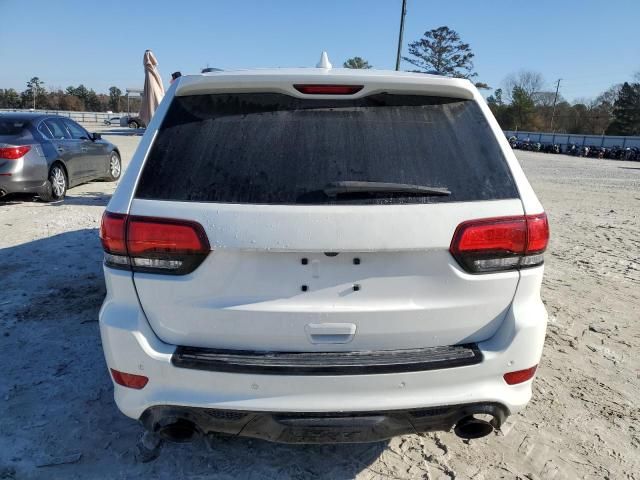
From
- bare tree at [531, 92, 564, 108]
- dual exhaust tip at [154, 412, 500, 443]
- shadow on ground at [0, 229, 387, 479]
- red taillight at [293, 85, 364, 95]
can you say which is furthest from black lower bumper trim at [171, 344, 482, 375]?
bare tree at [531, 92, 564, 108]

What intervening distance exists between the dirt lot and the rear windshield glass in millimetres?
1429

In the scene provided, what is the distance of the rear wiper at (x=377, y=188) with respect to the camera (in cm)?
185

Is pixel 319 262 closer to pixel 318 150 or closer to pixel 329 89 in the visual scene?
pixel 318 150

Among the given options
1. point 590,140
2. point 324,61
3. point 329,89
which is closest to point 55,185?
point 324,61

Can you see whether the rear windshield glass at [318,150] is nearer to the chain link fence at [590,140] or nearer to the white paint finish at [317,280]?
the white paint finish at [317,280]

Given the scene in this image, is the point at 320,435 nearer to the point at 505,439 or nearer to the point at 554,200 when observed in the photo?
the point at 505,439

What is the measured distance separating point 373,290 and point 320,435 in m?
0.65

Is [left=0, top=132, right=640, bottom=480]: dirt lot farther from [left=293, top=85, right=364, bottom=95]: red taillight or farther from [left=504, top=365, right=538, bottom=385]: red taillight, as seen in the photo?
[left=293, top=85, right=364, bottom=95]: red taillight

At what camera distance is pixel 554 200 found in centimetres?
1177

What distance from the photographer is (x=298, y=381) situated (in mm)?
1860

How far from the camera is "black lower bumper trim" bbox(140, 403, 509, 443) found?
6.26 ft

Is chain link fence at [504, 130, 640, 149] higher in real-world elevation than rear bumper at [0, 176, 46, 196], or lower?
higher

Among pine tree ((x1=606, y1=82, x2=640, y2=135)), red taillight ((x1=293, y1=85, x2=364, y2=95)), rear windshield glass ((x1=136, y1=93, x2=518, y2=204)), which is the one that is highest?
pine tree ((x1=606, y1=82, x2=640, y2=135))

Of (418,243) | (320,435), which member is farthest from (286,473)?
(418,243)
